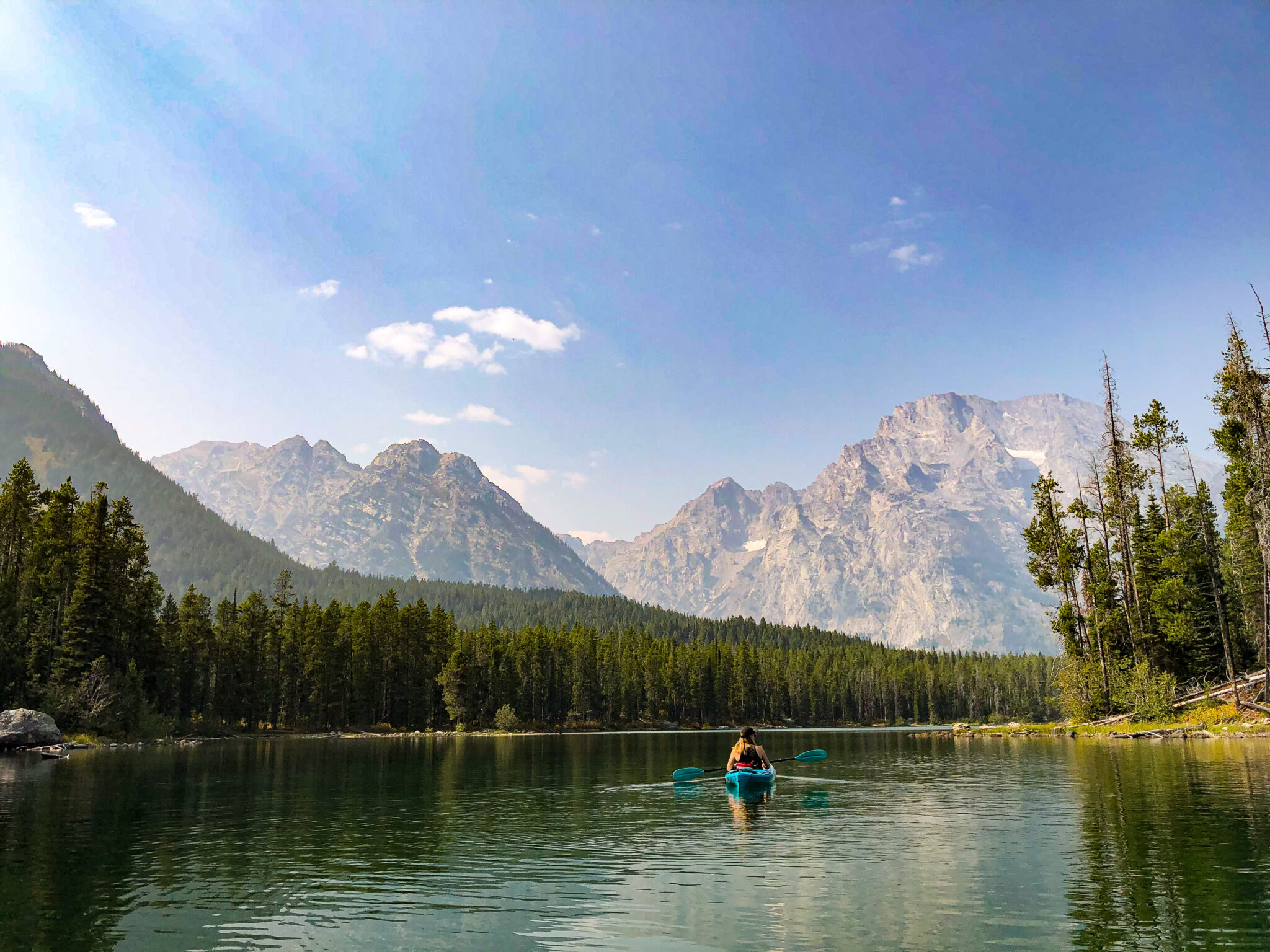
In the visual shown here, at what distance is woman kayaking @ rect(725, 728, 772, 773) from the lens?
1753 inches

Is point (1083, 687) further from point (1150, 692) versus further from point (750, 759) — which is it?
point (750, 759)

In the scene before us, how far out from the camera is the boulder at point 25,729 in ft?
231

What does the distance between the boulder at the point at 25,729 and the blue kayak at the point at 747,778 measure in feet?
208

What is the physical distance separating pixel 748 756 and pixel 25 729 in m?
64.1

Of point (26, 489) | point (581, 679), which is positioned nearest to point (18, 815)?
point (26, 489)

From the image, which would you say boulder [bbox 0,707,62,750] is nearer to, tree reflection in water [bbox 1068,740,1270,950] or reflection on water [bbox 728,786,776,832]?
reflection on water [bbox 728,786,776,832]

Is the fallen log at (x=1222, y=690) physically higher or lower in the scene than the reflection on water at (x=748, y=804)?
higher

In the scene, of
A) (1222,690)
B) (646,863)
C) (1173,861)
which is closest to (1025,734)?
(1222,690)

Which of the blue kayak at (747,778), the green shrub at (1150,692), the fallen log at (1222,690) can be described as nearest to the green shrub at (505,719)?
the green shrub at (1150,692)

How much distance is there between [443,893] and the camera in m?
20.2

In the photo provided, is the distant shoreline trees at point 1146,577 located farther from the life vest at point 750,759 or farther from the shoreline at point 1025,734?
the life vest at point 750,759

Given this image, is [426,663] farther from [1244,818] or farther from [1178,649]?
[1244,818]

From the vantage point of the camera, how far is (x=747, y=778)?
43.2 metres

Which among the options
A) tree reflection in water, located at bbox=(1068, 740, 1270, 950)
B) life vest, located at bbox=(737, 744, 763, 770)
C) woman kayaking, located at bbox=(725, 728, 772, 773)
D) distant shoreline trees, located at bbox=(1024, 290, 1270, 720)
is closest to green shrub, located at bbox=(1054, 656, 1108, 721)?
distant shoreline trees, located at bbox=(1024, 290, 1270, 720)
